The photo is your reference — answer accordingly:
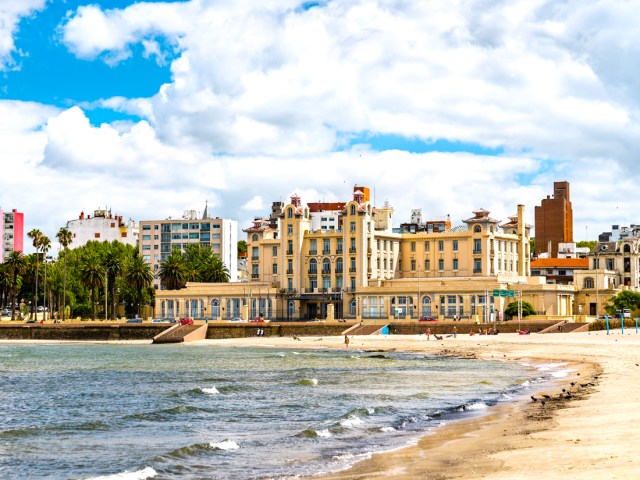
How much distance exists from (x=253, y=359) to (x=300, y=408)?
42338mm

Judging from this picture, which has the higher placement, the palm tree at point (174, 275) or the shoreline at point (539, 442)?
the palm tree at point (174, 275)

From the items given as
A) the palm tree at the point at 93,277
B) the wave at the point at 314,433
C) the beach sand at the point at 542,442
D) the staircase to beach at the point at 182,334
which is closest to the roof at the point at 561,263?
the staircase to beach at the point at 182,334

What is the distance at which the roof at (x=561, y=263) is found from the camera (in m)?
169

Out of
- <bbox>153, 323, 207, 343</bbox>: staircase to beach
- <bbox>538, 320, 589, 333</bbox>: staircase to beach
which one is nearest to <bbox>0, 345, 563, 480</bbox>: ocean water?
<bbox>538, 320, 589, 333</bbox>: staircase to beach

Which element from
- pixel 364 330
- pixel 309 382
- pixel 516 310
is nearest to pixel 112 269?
pixel 364 330

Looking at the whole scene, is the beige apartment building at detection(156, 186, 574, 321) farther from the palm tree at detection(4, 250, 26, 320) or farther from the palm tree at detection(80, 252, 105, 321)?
the palm tree at detection(4, 250, 26, 320)

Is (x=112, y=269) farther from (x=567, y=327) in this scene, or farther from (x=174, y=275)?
(x=567, y=327)

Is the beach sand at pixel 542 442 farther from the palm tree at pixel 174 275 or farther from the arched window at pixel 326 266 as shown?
the palm tree at pixel 174 275

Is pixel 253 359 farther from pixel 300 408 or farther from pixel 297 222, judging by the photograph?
pixel 297 222

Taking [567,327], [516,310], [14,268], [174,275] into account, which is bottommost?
[567,327]

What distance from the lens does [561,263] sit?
562 ft

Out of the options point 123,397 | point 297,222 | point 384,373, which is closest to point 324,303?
point 297,222

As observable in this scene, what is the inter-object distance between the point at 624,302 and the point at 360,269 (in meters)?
35.4

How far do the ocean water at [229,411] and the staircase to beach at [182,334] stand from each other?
45.1 meters
